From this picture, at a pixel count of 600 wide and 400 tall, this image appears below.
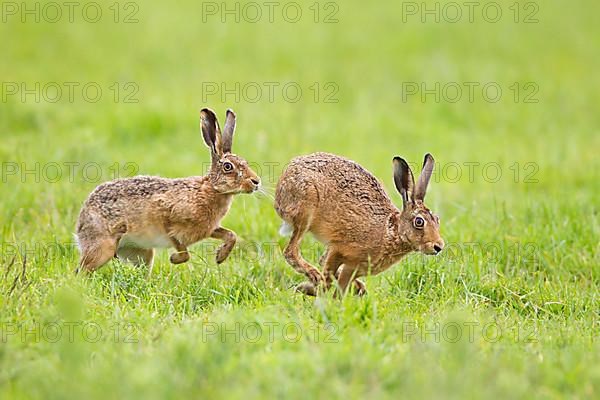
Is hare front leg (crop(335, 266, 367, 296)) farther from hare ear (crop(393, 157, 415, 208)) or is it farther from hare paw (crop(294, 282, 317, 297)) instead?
hare ear (crop(393, 157, 415, 208))

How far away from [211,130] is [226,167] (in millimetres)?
326

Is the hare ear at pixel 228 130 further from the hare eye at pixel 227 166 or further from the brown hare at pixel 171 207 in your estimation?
the hare eye at pixel 227 166

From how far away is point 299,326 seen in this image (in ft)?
19.2

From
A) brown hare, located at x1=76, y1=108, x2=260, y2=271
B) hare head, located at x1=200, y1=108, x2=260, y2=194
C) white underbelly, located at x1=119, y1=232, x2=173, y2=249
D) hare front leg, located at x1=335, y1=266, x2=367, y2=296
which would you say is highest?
hare head, located at x1=200, y1=108, x2=260, y2=194

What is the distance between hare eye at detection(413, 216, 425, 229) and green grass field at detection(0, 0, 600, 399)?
55 centimetres

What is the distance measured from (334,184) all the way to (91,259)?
6.24 feet

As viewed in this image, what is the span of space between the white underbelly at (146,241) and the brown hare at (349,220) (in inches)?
41.6

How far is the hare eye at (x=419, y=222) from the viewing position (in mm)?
6773

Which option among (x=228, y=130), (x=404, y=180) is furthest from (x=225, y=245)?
(x=404, y=180)

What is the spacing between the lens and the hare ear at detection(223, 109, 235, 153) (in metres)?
7.46

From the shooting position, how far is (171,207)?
7.46m

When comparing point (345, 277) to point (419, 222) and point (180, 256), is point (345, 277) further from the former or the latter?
point (180, 256)

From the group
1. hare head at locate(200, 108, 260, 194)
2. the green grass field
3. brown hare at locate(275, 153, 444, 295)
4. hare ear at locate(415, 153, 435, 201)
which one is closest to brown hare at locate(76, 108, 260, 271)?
hare head at locate(200, 108, 260, 194)

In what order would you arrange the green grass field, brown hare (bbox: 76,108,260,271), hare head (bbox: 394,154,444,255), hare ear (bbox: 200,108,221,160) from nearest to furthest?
the green grass field → hare head (bbox: 394,154,444,255) → brown hare (bbox: 76,108,260,271) → hare ear (bbox: 200,108,221,160)
